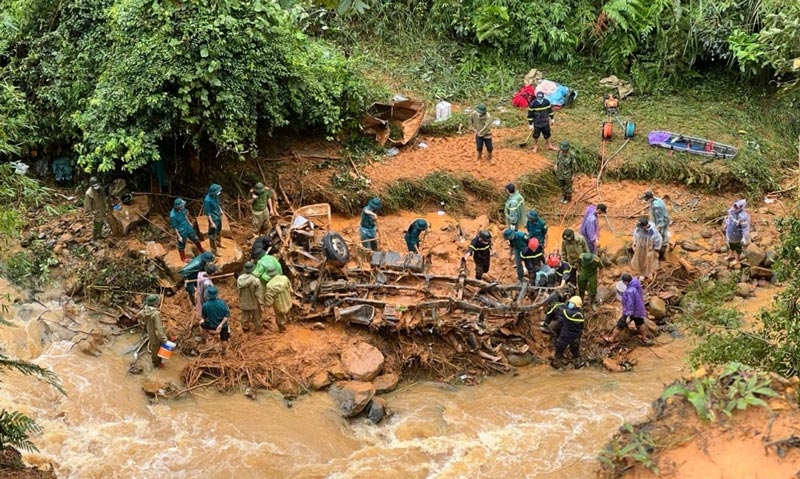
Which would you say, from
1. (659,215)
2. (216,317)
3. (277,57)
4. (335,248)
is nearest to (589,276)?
(659,215)

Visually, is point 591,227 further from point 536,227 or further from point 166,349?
point 166,349

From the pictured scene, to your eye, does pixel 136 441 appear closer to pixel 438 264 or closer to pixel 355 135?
pixel 438 264

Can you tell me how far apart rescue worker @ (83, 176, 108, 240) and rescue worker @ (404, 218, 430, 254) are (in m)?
4.98

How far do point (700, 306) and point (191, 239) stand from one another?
7.94 metres

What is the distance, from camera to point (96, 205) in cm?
1252

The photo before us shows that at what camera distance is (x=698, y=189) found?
14453 mm

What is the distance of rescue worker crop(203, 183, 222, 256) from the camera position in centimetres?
1188

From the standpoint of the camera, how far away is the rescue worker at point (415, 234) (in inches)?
479

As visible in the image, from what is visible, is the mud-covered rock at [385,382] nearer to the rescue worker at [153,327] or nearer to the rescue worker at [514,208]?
the rescue worker at [153,327]

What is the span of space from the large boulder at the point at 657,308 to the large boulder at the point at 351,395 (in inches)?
176

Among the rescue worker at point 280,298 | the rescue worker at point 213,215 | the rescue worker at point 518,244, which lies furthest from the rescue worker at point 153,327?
the rescue worker at point 518,244

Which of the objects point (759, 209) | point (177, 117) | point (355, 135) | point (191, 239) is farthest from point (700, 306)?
point (177, 117)

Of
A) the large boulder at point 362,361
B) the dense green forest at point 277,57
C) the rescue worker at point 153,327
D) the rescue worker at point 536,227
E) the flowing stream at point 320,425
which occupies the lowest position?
the flowing stream at point 320,425

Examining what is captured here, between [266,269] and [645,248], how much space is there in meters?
5.80
